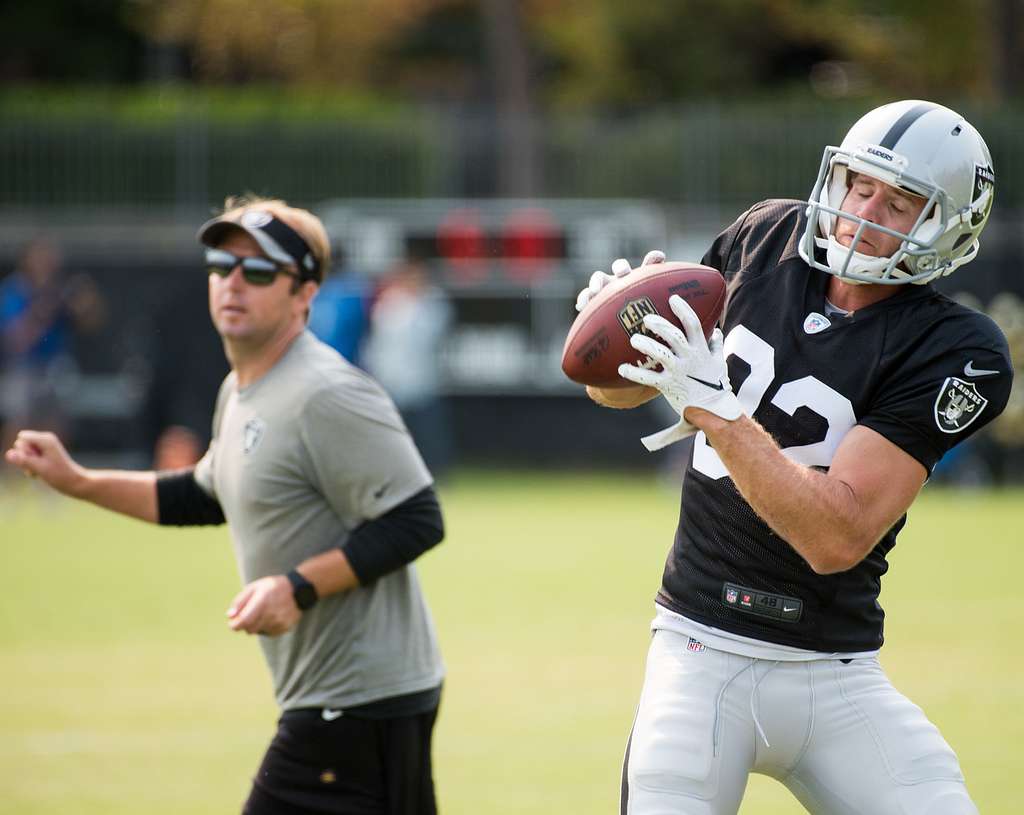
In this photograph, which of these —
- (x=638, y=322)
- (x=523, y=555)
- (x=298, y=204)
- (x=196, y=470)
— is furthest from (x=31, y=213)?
(x=638, y=322)

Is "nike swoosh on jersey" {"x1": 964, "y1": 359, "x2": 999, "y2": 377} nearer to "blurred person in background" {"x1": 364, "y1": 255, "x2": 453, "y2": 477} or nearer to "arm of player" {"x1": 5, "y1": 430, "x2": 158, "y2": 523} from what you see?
"arm of player" {"x1": 5, "y1": 430, "x2": 158, "y2": 523}

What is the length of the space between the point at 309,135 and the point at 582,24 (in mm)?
9248

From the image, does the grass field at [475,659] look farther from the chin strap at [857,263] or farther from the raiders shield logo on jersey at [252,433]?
the chin strap at [857,263]

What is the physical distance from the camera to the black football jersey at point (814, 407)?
10.9 feet

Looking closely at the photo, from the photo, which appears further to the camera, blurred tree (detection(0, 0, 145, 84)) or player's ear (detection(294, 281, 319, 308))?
blurred tree (detection(0, 0, 145, 84))

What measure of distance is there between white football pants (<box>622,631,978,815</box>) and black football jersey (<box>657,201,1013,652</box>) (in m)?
0.10

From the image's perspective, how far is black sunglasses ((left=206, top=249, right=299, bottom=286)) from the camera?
4461 millimetres

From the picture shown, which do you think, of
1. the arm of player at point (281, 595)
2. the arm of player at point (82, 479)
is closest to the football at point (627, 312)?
the arm of player at point (281, 595)

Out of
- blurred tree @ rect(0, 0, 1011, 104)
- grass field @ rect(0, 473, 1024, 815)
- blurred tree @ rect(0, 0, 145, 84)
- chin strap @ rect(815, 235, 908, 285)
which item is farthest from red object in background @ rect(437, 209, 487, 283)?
blurred tree @ rect(0, 0, 145, 84)

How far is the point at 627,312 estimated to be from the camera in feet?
11.0

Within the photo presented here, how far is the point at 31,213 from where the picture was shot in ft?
59.0

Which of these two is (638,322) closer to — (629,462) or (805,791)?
(805,791)

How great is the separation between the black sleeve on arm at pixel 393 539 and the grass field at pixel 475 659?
185 cm

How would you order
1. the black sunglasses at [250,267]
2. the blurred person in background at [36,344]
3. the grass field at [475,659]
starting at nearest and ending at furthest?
the black sunglasses at [250,267], the grass field at [475,659], the blurred person in background at [36,344]
